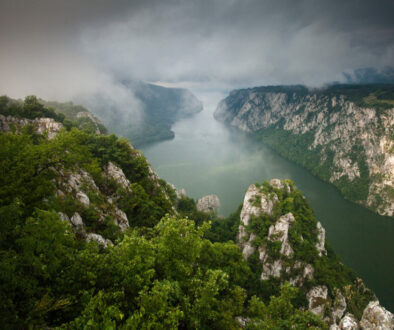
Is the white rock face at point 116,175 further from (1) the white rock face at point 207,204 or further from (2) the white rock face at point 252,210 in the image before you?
(1) the white rock face at point 207,204

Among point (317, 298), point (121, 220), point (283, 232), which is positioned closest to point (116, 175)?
point (121, 220)

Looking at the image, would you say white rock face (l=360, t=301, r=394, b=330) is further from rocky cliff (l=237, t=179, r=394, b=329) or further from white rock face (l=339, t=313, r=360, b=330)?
rocky cliff (l=237, t=179, r=394, b=329)

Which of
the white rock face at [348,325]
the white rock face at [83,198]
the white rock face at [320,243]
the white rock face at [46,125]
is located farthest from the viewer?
the white rock face at [320,243]

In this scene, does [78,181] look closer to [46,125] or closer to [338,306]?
[46,125]

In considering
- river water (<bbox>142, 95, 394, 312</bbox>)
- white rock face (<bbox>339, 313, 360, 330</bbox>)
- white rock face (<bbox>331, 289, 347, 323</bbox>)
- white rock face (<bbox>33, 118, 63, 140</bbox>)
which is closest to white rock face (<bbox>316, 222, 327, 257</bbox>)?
white rock face (<bbox>331, 289, 347, 323</bbox>)

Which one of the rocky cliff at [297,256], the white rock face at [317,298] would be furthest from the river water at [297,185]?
the white rock face at [317,298]
